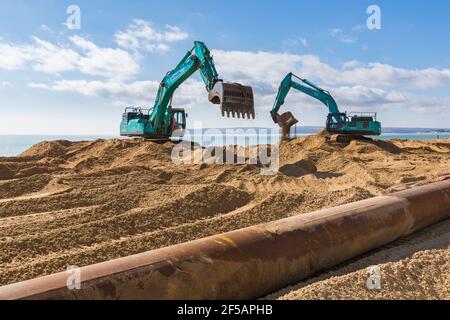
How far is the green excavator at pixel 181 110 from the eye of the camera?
12453 mm

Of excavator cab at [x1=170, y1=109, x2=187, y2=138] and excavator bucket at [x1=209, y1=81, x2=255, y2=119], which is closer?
excavator bucket at [x1=209, y1=81, x2=255, y2=119]

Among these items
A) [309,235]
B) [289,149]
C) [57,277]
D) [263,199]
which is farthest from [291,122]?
[57,277]

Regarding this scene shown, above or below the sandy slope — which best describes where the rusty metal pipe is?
above

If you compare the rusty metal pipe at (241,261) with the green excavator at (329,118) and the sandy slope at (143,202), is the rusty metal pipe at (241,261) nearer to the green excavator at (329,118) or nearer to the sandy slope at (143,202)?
the sandy slope at (143,202)

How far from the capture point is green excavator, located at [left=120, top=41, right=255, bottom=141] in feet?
40.9

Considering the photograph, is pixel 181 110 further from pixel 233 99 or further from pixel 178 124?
pixel 233 99

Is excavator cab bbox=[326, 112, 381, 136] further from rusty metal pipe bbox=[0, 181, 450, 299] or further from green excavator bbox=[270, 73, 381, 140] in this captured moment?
rusty metal pipe bbox=[0, 181, 450, 299]

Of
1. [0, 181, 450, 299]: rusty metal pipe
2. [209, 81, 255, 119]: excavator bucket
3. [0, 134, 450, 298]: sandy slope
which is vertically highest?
[209, 81, 255, 119]: excavator bucket

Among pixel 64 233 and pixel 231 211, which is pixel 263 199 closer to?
pixel 231 211

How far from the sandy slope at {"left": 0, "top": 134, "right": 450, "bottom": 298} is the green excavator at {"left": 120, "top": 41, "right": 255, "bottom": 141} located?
2.08 meters

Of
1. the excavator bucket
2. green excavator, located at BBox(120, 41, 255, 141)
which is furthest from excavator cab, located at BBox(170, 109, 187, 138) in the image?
the excavator bucket

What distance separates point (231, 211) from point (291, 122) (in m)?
14.7

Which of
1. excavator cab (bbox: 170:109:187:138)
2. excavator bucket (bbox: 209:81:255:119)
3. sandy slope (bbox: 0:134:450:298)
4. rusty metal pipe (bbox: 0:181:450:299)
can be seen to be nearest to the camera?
rusty metal pipe (bbox: 0:181:450:299)
